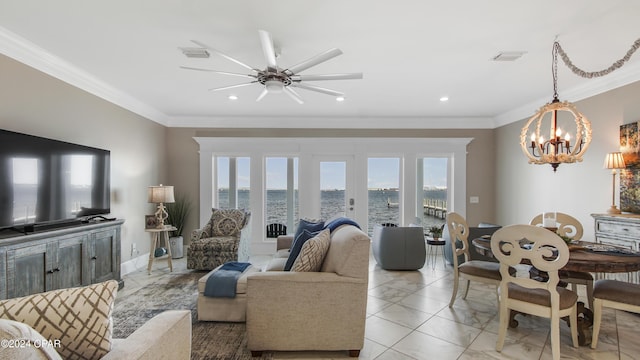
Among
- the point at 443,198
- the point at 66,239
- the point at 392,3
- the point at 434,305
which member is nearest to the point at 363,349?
the point at 434,305

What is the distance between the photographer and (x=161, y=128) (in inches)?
208

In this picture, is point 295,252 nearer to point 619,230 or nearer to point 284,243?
point 284,243

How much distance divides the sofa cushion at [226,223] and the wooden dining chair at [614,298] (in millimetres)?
4048

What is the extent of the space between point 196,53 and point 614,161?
4.56 metres

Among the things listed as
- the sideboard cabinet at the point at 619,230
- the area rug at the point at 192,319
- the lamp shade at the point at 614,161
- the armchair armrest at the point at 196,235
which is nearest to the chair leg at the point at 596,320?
the sideboard cabinet at the point at 619,230

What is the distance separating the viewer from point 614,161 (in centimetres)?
313

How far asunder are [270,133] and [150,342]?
4707 mm

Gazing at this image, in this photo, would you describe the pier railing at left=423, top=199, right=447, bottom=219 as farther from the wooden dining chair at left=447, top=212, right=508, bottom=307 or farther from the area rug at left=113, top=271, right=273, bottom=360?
the area rug at left=113, top=271, right=273, bottom=360

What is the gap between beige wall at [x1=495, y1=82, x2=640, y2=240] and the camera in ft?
11.1

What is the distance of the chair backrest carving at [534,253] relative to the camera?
197 cm

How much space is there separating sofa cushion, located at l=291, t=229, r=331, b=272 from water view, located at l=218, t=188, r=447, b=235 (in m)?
3.32

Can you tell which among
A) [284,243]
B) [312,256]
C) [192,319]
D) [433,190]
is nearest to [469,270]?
[312,256]

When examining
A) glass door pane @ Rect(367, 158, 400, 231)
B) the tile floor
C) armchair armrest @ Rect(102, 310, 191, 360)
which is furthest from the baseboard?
glass door pane @ Rect(367, 158, 400, 231)

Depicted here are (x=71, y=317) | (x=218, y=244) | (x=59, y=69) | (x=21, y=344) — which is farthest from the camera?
(x=218, y=244)
